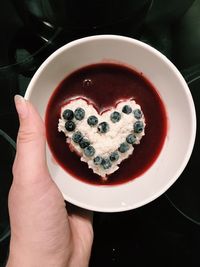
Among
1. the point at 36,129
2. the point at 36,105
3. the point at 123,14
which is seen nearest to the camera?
the point at 36,129

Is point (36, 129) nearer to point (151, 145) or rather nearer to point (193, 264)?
point (151, 145)

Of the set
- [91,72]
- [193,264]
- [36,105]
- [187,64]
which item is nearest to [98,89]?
[91,72]

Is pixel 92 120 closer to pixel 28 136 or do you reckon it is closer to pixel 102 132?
pixel 102 132

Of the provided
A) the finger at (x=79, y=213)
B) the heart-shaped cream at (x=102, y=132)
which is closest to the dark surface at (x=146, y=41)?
the finger at (x=79, y=213)

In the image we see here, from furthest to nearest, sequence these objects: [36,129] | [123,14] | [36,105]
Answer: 1. [123,14]
2. [36,105]
3. [36,129]

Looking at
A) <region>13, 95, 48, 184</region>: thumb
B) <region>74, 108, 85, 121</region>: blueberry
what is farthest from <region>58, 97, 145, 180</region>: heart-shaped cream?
<region>13, 95, 48, 184</region>: thumb

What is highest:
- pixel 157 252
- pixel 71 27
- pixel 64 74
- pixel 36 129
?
pixel 71 27

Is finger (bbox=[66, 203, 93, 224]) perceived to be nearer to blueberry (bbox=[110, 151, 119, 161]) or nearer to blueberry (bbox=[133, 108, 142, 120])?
blueberry (bbox=[110, 151, 119, 161])

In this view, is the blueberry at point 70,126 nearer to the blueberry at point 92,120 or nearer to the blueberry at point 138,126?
the blueberry at point 92,120

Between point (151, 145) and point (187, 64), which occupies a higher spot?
point (187, 64)
